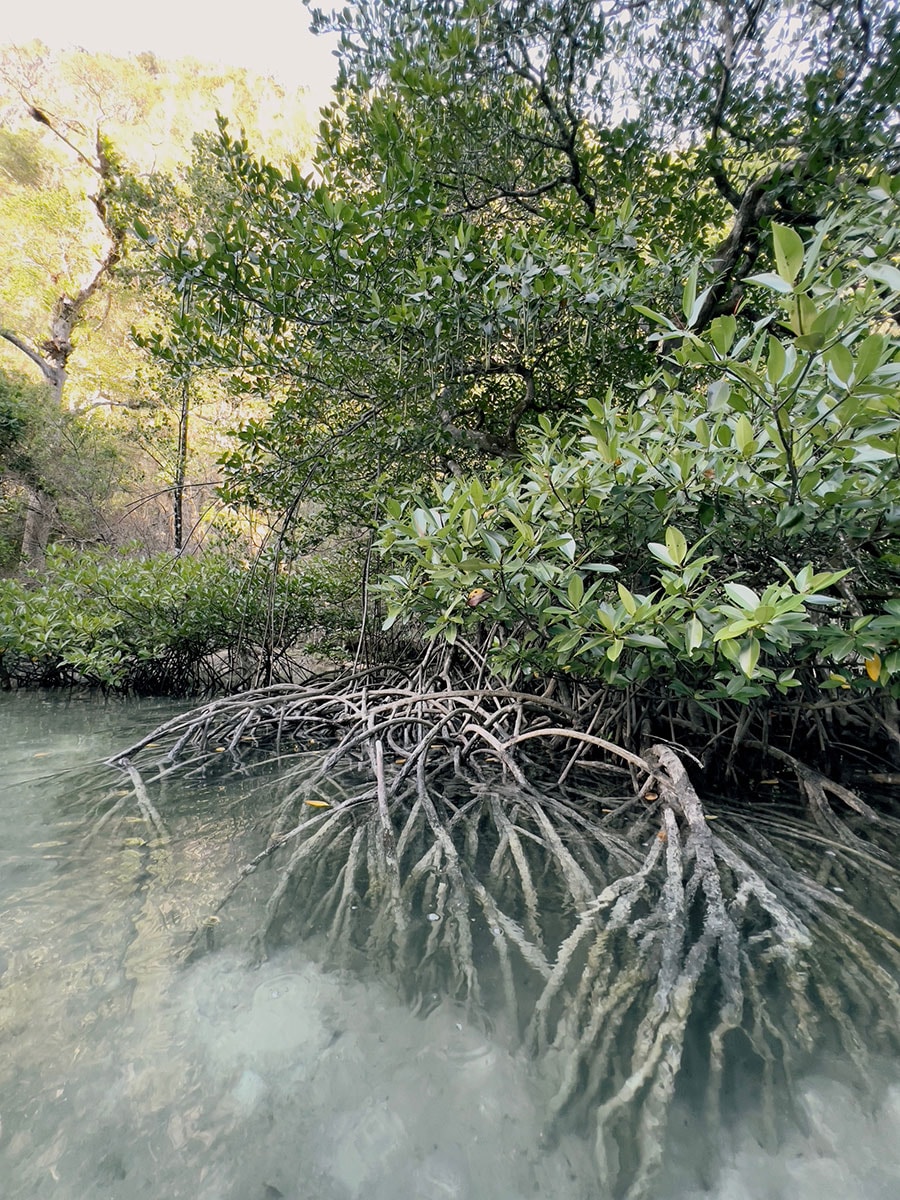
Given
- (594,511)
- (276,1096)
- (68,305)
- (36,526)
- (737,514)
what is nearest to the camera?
(276,1096)

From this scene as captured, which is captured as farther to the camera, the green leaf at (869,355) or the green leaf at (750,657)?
the green leaf at (750,657)

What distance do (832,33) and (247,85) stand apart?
630 inches

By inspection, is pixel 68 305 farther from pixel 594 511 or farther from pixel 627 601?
pixel 627 601

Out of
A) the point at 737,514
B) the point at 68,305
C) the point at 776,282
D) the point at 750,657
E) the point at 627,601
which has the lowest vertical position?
the point at 750,657

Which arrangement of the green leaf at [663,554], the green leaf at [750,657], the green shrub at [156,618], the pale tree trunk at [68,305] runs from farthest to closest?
the pale tree trunk at [68,305], the green shrub at [156,618], the green leaf at [663,554], the green leaf at [750,657]

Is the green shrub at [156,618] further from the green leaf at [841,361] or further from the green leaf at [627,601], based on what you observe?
the green leaf at [841,361]

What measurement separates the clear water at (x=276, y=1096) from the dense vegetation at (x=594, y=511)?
0.11 meters

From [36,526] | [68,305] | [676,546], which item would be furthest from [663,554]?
[68,305]

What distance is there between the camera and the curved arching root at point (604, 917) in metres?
1.10

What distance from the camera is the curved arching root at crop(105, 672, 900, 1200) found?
43.3 inches

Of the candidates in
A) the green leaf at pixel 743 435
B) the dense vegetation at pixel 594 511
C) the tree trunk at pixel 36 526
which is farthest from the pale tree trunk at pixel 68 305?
the green leaf at pixel 743 435

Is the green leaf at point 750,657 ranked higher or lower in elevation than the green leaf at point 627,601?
lower

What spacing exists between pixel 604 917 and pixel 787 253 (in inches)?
64.8

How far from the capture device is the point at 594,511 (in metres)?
1.97
